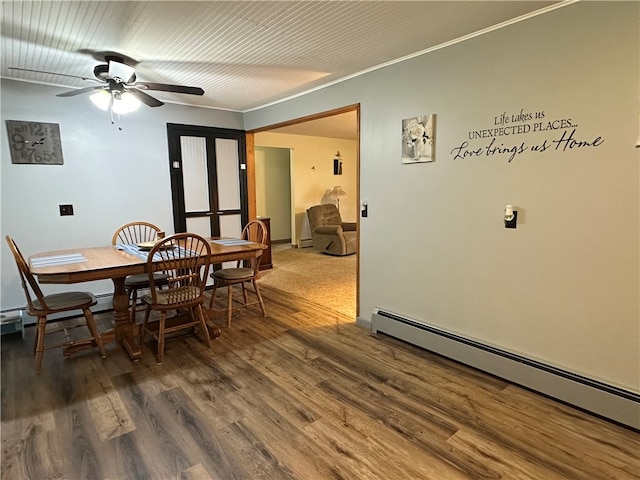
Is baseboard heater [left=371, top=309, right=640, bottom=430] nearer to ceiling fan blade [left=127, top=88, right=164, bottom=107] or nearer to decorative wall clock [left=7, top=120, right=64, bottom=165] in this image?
ceiling fan blade [left=127, top=88, right=164, bottom=107]

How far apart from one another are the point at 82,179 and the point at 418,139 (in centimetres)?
332

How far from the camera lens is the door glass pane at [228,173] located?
4.73 m

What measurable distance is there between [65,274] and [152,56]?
1.67 metres

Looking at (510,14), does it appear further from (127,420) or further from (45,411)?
(45,411)

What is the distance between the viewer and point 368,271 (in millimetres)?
3293

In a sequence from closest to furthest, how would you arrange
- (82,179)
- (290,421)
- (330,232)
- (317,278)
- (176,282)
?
Answer: (290,421) < (176,282) < (82,179) < (317,278) < (330,232)

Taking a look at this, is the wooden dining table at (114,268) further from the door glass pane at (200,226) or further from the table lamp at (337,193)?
the table lamp at (337,193)

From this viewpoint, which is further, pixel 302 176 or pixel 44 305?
pixel 302 176

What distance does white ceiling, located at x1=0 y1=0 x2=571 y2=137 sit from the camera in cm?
196

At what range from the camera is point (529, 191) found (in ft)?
7.20

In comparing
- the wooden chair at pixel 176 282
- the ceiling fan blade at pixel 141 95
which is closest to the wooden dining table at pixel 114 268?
the wooden chair at pixel 176 282

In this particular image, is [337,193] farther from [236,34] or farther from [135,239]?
[236,34]

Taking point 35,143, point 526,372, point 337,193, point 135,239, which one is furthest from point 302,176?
point 526,372

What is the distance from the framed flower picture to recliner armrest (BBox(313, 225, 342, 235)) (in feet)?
12.3
